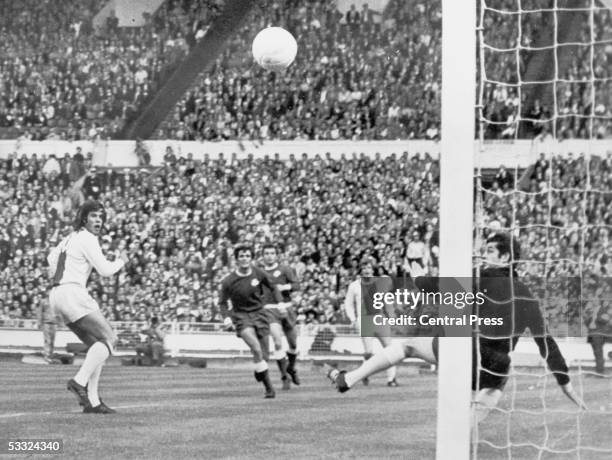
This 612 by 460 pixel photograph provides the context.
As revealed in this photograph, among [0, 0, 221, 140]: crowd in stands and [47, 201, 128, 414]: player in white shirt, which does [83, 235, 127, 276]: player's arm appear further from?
[0, 0, 221, 140]: crowd in stands

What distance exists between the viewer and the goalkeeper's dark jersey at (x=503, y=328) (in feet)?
19.9

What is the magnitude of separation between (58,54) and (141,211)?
21.9ft

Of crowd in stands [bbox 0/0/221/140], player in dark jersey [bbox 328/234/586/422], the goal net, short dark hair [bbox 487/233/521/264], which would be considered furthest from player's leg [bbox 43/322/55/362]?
short dark hair [bbox 487/233/521/264]

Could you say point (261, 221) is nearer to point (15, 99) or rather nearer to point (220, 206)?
point (220, 206)

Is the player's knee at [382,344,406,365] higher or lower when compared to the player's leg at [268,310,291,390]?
higher

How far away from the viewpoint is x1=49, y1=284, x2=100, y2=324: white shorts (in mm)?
9016

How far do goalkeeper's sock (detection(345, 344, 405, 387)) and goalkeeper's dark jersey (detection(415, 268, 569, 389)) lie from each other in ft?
2.06

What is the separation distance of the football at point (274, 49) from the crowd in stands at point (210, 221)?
5.09m

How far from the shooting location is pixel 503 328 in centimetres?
634

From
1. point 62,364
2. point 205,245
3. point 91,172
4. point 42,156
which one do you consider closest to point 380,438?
point 62,364

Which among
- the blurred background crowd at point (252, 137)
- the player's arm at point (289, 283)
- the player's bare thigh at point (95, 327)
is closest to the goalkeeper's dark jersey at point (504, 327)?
the player's bare thigh at point (95, 327)

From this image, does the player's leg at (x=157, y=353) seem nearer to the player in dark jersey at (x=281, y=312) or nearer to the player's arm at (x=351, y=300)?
the player's arm at (x=351, y=300)

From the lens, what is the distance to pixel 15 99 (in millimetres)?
26203

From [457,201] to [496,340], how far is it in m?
1.41
